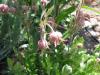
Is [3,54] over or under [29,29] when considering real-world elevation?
under

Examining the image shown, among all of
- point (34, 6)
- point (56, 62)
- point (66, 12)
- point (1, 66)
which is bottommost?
point (1, 66)

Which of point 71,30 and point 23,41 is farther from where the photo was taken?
point 23,41

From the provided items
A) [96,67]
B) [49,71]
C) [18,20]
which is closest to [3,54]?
[18,20]

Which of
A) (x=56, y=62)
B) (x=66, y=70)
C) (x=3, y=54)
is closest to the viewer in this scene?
(x=66, y=70)

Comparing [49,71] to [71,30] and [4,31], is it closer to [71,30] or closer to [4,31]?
[71,30]

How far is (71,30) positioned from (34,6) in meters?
0.30

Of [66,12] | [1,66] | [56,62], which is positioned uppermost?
[66,12]

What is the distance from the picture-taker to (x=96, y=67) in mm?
2479

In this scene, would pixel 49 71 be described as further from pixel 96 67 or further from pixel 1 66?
pixel 1 66

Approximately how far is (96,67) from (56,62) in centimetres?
30

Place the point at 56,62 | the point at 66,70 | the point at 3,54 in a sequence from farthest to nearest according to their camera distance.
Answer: the point at 3,54, the point at 56,62, the point at 66,70

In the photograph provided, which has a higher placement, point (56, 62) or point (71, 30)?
point (71, 30)

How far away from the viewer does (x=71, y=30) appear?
234cm

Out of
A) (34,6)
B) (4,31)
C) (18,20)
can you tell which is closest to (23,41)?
(4,31)
